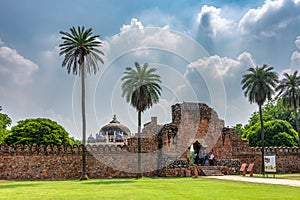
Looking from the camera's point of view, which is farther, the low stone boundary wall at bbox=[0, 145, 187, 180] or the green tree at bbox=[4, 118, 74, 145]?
the green tree at bbox=[4, 118, 74, 145]

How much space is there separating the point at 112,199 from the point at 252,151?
24.1 m

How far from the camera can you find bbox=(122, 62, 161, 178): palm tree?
2744cm

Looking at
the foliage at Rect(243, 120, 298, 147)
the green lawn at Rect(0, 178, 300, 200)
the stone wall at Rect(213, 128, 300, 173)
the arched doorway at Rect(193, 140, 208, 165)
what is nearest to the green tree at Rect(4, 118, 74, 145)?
the arched doorway at Rect(193, 140, 208, 165)

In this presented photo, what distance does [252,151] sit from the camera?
111 ft

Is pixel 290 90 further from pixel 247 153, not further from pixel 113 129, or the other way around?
pixel 113 129

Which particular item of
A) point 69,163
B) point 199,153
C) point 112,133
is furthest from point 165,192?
point 112,133

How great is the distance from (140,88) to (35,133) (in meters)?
19.0

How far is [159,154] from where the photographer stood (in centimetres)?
3048

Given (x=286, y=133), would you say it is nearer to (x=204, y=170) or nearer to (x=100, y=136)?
(x=204, y=170)

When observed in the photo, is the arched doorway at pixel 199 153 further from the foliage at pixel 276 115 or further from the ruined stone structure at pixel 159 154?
the foliage at pixel 276 115

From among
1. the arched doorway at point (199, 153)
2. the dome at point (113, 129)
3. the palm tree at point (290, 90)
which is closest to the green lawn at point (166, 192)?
the arched doorway at point (199, 153)

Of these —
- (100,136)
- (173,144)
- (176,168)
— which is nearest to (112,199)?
(176,168)

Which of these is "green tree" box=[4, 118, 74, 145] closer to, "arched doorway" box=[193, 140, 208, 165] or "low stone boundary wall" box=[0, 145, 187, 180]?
"low stone boundary wall" box=[0, 145, 187, 180]

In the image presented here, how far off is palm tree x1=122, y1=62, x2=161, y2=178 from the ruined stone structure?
8.07 ft
